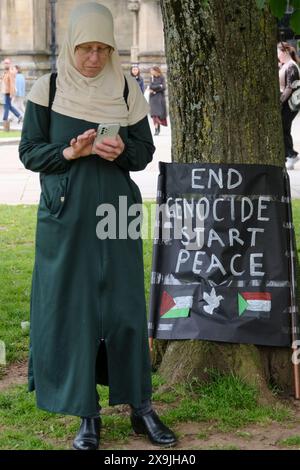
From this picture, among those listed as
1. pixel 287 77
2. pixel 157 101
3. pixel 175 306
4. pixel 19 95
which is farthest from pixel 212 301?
pixel 19 95

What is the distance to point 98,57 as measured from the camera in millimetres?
4605

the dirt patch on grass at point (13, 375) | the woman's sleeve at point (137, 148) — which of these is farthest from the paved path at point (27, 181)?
the woman's sleeve at point (137, 148)

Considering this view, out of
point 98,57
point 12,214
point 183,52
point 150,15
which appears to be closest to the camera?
point 98,57

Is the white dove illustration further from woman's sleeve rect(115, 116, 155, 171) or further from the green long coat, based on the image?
woman's sleeve rect(115, 116, 155, 171)

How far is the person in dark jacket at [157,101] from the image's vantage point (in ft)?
85.8

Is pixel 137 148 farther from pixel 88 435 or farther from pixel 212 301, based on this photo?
pixel 88 435

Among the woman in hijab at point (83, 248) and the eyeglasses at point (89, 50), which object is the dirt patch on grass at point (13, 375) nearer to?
the woman in hijab at point (83, 248)

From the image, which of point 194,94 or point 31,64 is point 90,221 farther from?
point 31,64

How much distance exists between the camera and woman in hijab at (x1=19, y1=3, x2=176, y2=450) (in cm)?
467

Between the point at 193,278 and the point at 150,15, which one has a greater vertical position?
the point at 150,15

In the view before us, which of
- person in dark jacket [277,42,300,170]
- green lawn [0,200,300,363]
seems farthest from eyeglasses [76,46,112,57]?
person in dark jacket [277,42,300,170]

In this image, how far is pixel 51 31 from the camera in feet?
130
